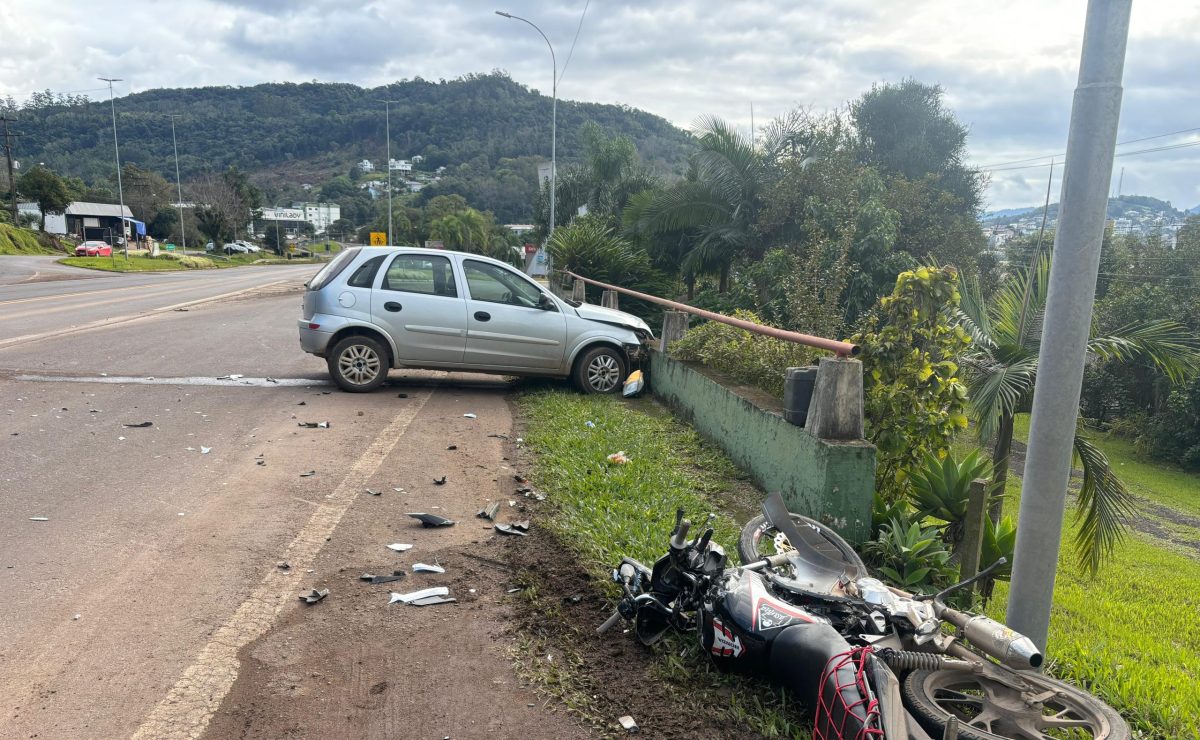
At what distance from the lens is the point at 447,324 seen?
31.8 feet

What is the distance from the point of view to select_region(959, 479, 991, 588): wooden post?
3965 millimetres

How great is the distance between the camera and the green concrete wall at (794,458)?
4867mm

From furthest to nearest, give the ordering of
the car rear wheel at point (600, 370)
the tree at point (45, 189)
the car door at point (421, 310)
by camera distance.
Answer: the tree at point (45, 189)
the car rear wheel at point (600, 370)
the car door at point (421, 310)

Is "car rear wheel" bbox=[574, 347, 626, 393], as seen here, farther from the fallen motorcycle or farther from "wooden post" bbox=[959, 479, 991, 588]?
"wooden post" bbox=[959, 479, 991, 588]

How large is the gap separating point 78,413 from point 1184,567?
53.3ft

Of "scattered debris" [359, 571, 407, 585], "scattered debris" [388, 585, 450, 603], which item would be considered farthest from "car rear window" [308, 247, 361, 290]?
"scattered debris" [388, 585, 450, 603]

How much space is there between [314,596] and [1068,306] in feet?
12.2

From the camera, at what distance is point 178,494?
562 centimetres

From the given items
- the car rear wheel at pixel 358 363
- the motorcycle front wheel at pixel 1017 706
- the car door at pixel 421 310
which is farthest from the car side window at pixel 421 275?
the motorcycle front wheel at pixel 1017 706

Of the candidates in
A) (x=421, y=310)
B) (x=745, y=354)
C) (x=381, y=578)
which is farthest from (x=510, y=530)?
(x=421, y=310)

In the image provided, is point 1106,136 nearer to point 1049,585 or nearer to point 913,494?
point 1049,585

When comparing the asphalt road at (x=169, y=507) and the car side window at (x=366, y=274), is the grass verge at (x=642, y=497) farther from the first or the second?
the car side window at (x=366, y=274)

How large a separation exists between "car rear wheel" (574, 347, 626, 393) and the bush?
1160mm

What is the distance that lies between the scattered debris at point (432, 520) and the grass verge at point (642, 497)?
710mm
